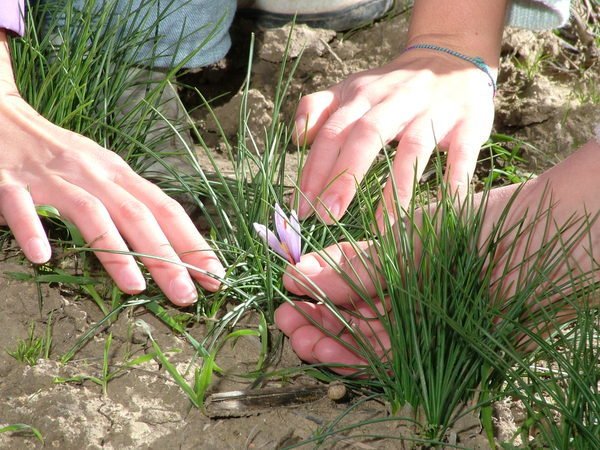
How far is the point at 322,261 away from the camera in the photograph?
1.54 m

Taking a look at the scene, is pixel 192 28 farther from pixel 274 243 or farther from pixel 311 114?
pixel 274 243

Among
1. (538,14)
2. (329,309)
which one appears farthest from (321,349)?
(538,14)

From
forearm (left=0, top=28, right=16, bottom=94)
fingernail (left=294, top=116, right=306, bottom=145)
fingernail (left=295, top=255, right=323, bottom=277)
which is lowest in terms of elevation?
fingernail (left=295, top=255, right=323, bottom=277)

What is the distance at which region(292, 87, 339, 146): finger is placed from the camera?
1.78 metres

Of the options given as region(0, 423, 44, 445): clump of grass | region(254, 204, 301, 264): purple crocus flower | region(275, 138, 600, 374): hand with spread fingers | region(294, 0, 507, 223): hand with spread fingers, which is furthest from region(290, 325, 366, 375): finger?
region(0, 423, 44, 445): clump of grass

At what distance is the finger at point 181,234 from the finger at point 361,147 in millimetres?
219

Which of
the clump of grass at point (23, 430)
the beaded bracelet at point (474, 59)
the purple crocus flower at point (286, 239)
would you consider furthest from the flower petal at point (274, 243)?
the beaded bracelet at point (474, 59)

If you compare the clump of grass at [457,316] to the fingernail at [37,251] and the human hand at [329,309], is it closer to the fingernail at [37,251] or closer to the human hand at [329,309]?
the human hand at [329,309]

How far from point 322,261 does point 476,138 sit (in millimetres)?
526

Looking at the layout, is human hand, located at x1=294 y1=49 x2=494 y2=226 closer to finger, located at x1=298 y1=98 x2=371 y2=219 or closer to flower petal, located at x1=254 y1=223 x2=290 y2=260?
finger, located at x1=298 y1=98 x2=371 y2=219

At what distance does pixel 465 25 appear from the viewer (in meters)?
2.03

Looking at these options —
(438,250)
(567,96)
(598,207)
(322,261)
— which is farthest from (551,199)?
(567,96)

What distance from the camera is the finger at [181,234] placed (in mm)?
1517

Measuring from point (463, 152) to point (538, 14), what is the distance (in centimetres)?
56
